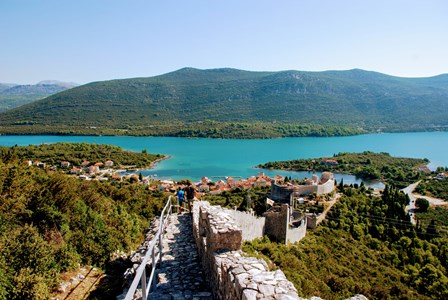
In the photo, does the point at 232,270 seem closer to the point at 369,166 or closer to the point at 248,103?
the point at 369,166

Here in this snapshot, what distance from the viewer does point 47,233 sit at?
787cm

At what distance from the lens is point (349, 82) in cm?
18338

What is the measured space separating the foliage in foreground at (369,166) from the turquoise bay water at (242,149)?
3682mm

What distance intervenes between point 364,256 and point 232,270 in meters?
15.4

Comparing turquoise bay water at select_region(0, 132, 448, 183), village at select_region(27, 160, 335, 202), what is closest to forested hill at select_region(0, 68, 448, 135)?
turquoise bay water at select_region(0, 132, 448, 183)

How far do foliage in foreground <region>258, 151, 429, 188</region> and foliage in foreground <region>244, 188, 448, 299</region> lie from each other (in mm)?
37619

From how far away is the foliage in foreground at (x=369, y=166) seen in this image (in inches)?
2514

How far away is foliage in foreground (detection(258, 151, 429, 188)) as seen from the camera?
63847 mm

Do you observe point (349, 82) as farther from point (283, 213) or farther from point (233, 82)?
point (283, 213)

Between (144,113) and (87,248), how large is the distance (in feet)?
483

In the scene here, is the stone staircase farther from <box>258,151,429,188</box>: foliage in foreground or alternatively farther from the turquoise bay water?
<box>258,151,429,188</box>: foliage in foreground

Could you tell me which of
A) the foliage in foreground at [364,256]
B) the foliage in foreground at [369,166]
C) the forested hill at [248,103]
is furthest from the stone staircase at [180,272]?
the forested hill at [248,103]

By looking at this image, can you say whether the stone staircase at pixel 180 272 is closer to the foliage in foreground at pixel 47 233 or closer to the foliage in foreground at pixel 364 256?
the foliage in foreground at pixel 47 233

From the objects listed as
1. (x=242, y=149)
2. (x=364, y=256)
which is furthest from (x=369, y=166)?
(x=364, y=256)
